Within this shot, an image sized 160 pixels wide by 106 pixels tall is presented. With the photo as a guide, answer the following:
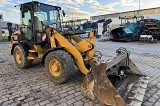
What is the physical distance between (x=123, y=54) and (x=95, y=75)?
151 centimetres

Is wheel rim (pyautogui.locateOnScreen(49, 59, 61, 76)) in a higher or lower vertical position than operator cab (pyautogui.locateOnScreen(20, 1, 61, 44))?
lower

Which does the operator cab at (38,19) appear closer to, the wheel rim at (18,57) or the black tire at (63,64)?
the wheel rim at (18,57)

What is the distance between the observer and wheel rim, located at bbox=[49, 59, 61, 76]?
4.69 meters

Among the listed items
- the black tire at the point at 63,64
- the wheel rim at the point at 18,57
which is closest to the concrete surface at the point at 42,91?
the black tire at the point at 63,64

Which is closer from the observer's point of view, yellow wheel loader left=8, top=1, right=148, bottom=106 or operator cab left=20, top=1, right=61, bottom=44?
yellow wheel loader left=8, top=1, right=148, bottom=106

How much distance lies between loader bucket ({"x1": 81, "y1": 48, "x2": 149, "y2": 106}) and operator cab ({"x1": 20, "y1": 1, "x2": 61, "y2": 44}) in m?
2.51

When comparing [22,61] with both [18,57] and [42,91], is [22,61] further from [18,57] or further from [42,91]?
[42,91]

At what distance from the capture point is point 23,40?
6621 mm

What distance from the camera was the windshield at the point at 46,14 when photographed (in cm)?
564

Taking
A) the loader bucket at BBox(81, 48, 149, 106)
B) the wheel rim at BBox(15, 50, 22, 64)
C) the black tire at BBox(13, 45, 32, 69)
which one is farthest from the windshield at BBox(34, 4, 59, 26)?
the loader bucket at BBox(81, 48, 149, 106)

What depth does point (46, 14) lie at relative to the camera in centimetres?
582

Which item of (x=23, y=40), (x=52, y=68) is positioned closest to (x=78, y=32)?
(x=52, y=68)

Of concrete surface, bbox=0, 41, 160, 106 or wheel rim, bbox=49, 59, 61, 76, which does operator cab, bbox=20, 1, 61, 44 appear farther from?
concrete surface, bbox=0, 41, 160, 106

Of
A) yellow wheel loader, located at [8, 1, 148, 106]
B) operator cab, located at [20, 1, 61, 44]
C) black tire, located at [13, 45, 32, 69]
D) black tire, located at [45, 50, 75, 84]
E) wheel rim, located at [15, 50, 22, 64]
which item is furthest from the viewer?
wheel rim, located at [15, 50, 22, 64]
